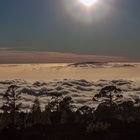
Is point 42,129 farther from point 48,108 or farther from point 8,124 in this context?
point 48,108

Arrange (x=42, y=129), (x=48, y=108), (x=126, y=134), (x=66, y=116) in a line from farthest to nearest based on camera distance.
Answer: (x=48, y=108)
(x=66, y=116)
(x=42, y=129)
(x=126, y=134)

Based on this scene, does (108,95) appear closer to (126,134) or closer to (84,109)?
(84,109)

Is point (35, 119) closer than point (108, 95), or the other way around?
point (35, 119)

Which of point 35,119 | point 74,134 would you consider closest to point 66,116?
point 35,119

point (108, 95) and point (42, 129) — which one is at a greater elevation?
point (108, 95)

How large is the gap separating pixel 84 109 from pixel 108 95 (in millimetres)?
7962

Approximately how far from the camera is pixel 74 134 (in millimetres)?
73000

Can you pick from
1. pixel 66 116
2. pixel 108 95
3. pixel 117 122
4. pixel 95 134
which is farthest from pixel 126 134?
pixel 108 95

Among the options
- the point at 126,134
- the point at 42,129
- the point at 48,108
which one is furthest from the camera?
the point at 48,108

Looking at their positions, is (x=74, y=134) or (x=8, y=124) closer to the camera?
(x=74, y=134)

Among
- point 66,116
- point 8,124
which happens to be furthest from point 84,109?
point 8,124

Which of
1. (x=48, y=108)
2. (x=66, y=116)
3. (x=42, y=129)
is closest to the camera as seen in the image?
(x=42, y=129)

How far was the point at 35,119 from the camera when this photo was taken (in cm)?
9750

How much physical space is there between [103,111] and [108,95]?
9.21m
